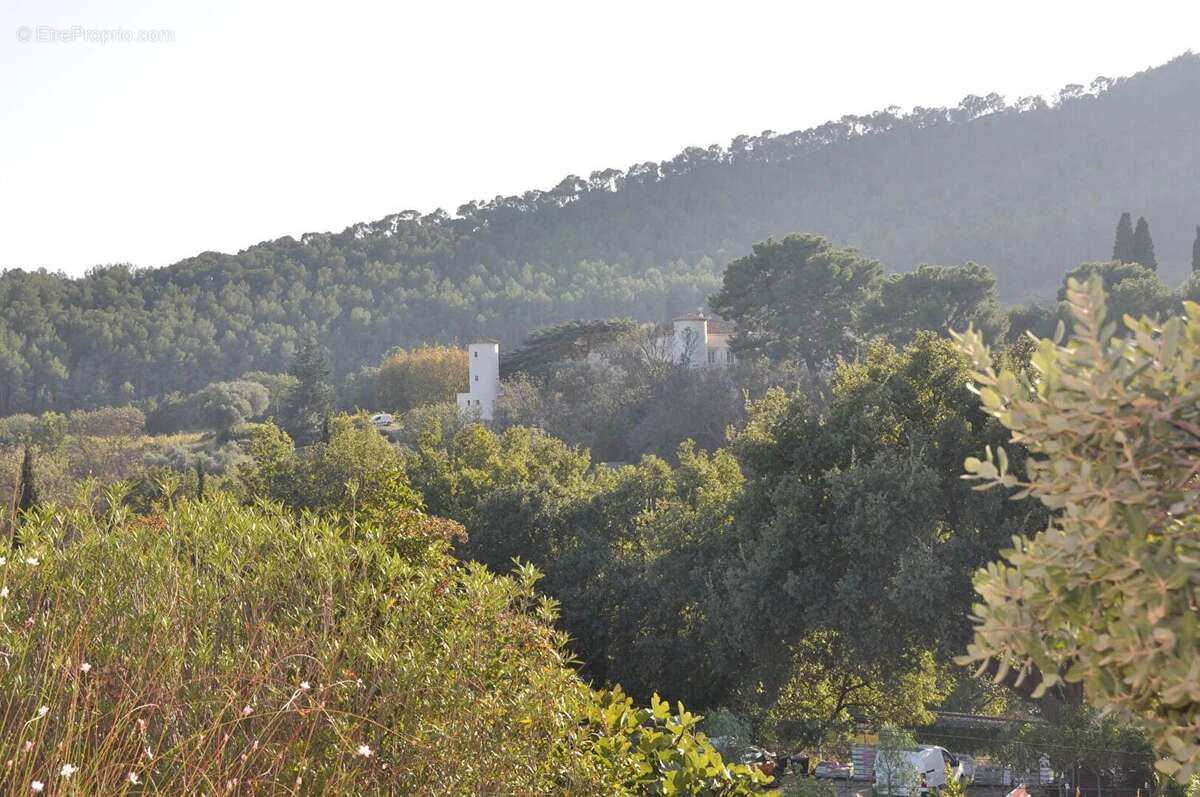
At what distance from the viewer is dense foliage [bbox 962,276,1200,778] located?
1.56m

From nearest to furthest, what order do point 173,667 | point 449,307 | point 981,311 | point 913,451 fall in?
point 173,667, point 913,451, point 981,311, point 449,307

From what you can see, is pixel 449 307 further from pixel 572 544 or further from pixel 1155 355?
pixel 1155 355

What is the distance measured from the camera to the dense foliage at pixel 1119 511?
1561 millimetres

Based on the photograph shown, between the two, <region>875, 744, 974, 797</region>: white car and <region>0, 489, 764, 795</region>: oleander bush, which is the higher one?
<region>0, 489, 764, 795</region>: oleander bush

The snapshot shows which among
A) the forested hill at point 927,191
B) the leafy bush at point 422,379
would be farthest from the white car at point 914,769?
the forested hill at point 927,191

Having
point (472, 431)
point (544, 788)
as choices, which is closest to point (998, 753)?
point (472, 431)

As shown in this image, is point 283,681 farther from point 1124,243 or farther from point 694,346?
point 1124,243

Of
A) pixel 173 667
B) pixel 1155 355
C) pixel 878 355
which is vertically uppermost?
pixel 1155 355

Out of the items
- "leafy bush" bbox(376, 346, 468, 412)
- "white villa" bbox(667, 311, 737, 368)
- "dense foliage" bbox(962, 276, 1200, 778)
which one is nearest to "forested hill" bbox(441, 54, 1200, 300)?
"leafy bush" bbox(376, 346, 468, 412)

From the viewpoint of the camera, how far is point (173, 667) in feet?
11.4

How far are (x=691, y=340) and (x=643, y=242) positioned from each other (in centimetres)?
4910

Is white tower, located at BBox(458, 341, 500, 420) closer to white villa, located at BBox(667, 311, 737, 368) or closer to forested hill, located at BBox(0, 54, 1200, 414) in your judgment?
white villa, located at BBox(667, 311, 737, 368)

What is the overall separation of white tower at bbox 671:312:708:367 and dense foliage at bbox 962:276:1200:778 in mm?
46828

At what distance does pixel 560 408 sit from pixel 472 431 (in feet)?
61.8
